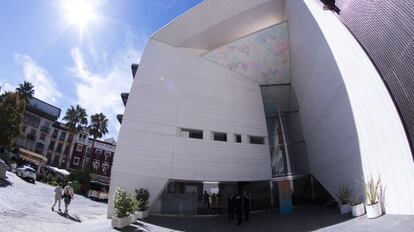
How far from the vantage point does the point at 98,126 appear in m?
48.5

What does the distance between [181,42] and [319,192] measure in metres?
14.3

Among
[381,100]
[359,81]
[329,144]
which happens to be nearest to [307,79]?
[329,144]

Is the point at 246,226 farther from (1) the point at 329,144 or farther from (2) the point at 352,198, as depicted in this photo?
(1) the point at 329,144

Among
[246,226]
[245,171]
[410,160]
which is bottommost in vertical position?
[246,226]

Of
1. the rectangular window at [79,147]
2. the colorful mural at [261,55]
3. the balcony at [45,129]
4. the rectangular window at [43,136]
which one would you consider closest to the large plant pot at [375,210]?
the colorful mural at [261,55]

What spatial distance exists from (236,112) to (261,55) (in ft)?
15.2

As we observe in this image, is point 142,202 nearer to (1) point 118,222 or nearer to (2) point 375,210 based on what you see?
(1) point 118,222

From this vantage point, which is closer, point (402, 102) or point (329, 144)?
point (402, 102)

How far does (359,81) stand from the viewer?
947 centimetres

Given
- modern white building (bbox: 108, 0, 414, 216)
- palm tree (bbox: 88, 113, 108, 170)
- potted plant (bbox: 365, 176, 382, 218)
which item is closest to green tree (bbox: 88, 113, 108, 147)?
palm tree (bbox: 88, 113, 108, 170)

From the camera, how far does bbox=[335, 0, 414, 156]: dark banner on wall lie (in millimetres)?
6863

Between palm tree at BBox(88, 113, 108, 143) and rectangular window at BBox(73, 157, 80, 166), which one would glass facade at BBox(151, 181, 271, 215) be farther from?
rectangular window at BBox(73, 157, 80, 166)

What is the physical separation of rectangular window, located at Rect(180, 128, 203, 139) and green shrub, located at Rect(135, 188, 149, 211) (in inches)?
182

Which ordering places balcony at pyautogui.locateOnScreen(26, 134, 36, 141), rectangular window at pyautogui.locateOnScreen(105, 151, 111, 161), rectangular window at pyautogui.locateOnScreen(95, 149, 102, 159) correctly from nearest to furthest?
balcony at pyautogui.locateOnScreen(26, 134, 36, 141) < rectangular window at pyautogui.locateOnScreen(95, 149, 102, 159) < rectangular window at pyautogui.locateOnScreen(105, 151, 111, 161)
